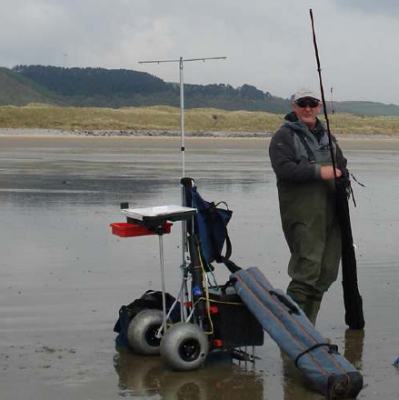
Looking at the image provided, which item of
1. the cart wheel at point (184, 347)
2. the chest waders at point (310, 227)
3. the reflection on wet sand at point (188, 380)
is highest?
the chest waders at point (310, 227)

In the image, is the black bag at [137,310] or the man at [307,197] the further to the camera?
the man at [307,197]

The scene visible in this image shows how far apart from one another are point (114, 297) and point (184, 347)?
7.76ft

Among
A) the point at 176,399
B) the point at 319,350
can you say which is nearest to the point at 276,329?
the point at 319,350

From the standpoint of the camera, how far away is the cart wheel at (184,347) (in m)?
5.89

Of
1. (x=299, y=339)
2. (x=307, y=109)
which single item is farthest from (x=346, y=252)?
(x=299, y=339)

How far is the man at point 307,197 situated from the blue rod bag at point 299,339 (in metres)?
0.56

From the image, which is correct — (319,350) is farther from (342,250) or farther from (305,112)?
(305,112)

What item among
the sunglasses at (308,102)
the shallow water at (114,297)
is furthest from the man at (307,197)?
the shallow water at (114,297)

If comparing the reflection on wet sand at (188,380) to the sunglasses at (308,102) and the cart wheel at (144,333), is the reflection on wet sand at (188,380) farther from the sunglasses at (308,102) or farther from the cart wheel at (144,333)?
the sunglasses at (308,102)

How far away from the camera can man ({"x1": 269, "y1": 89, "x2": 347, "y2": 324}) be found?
6.63 m

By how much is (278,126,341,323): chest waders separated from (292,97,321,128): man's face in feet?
0.31

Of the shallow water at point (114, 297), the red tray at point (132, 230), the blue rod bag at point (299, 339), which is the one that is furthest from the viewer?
the red tray at point (132, 230)

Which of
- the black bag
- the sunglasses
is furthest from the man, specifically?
the black bag

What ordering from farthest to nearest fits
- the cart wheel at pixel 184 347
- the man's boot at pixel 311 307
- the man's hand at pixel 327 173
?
the man's boot at pixel 311 307, the man's hand at pixel 327 173, the cart wheel at pixel 184 347
